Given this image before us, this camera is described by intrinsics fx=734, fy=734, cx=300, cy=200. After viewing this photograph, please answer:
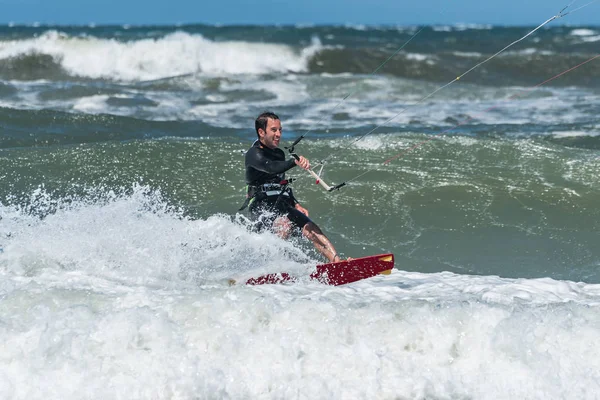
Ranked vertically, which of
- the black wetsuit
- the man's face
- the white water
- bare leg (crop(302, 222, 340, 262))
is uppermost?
the man's face

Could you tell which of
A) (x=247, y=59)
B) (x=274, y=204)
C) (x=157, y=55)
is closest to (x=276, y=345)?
(x=274, y=204)

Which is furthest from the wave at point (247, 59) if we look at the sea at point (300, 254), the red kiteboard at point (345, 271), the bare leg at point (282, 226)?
the red kiteboard at point (345, 271)

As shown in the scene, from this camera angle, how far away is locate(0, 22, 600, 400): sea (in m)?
5.00

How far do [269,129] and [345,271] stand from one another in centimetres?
147

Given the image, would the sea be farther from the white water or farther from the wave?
the wave

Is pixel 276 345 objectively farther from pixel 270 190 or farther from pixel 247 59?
pixel 247 59

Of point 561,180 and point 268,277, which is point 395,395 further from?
point 561,180

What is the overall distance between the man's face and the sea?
1.63ft

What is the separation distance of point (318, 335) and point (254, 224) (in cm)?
208

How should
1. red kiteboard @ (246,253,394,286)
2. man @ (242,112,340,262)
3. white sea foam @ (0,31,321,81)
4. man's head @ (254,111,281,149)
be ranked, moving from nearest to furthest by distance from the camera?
red kiteboard @ (246,253,394,286), man's head @ (254,111,281,149), man @ (242,112,340,262), white sea foam @ (0,31,321,81)

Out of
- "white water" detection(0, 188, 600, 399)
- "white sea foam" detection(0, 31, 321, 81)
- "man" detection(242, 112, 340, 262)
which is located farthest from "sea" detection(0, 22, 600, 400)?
"white sea foam" detection(0, 31, 321, 81)

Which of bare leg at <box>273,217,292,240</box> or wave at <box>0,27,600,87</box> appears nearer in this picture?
bare leg at <box>273,217,292,240</box>

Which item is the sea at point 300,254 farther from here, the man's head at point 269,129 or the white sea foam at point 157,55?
the white sea foam at point 157,55

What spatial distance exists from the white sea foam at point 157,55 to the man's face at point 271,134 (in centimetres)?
2002
